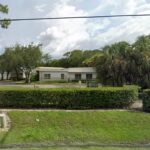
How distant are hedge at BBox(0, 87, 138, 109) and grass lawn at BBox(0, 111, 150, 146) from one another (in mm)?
1356

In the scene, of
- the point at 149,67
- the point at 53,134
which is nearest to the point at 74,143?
the point at 53,134

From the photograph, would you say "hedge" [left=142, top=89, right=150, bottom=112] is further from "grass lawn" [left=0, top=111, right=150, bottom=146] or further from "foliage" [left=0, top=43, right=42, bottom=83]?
"foliage" [left=0, top=43, right=42, bottom=83]

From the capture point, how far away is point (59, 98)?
15.9 metres

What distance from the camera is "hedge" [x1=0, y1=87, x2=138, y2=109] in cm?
1579

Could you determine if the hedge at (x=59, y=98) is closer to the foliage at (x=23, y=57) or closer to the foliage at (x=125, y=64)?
the foliage at (x=125, y=64)

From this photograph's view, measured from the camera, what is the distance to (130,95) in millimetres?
16500

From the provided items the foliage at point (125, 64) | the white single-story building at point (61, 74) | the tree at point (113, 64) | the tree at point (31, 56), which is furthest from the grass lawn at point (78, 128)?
the white single-story building at point (61, 74)

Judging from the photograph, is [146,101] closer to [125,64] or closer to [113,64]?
[125,64]

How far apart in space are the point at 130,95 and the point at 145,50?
11.6 m

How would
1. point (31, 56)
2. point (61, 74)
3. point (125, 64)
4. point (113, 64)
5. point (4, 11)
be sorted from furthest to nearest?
point (61, 74) → point (31, 56) → point (113, 64) → point (125, 64) → point (4, 11)

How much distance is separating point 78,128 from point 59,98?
11.2ft

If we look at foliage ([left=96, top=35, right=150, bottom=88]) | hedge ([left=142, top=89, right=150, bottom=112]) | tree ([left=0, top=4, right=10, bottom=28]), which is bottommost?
hedge ([left=142, top=89, right=150, bottom=112])

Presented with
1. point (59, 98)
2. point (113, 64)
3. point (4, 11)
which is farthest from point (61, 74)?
point (4, 11)

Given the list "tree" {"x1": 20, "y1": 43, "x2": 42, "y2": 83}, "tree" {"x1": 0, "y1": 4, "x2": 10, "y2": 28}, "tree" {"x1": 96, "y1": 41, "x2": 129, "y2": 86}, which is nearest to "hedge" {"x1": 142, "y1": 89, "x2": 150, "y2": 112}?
"tree" {"x1": 0, "y1": 4, "x2": 10, "y2": 28}
